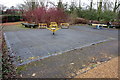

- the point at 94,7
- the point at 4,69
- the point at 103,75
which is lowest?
the point at 103,75

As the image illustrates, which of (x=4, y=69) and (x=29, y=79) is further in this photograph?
(x=4, y=69)

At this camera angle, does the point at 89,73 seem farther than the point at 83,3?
No

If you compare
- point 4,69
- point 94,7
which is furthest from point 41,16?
point 94,7

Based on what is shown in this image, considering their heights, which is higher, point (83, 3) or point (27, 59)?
point (83, 3)

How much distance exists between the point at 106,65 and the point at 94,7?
52.0 ft

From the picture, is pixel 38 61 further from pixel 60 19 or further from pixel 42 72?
pixel 60 19

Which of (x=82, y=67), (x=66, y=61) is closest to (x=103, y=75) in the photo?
(x=82, y=67)

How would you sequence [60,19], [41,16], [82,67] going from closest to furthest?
[82,67], [41,16], [60,19]

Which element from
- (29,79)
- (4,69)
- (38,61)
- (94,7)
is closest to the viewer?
(29,79)

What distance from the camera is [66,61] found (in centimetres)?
280

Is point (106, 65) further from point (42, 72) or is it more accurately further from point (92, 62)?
point (42, 72)

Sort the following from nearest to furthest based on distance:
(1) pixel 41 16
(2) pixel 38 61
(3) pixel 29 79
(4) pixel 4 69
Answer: (3) pixel 29 79 < (4) pixel 4 69 < (2) pixel 38 61 < (1) pixel 41 16

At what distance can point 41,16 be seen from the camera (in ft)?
34.7

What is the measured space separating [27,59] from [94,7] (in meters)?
16.4
